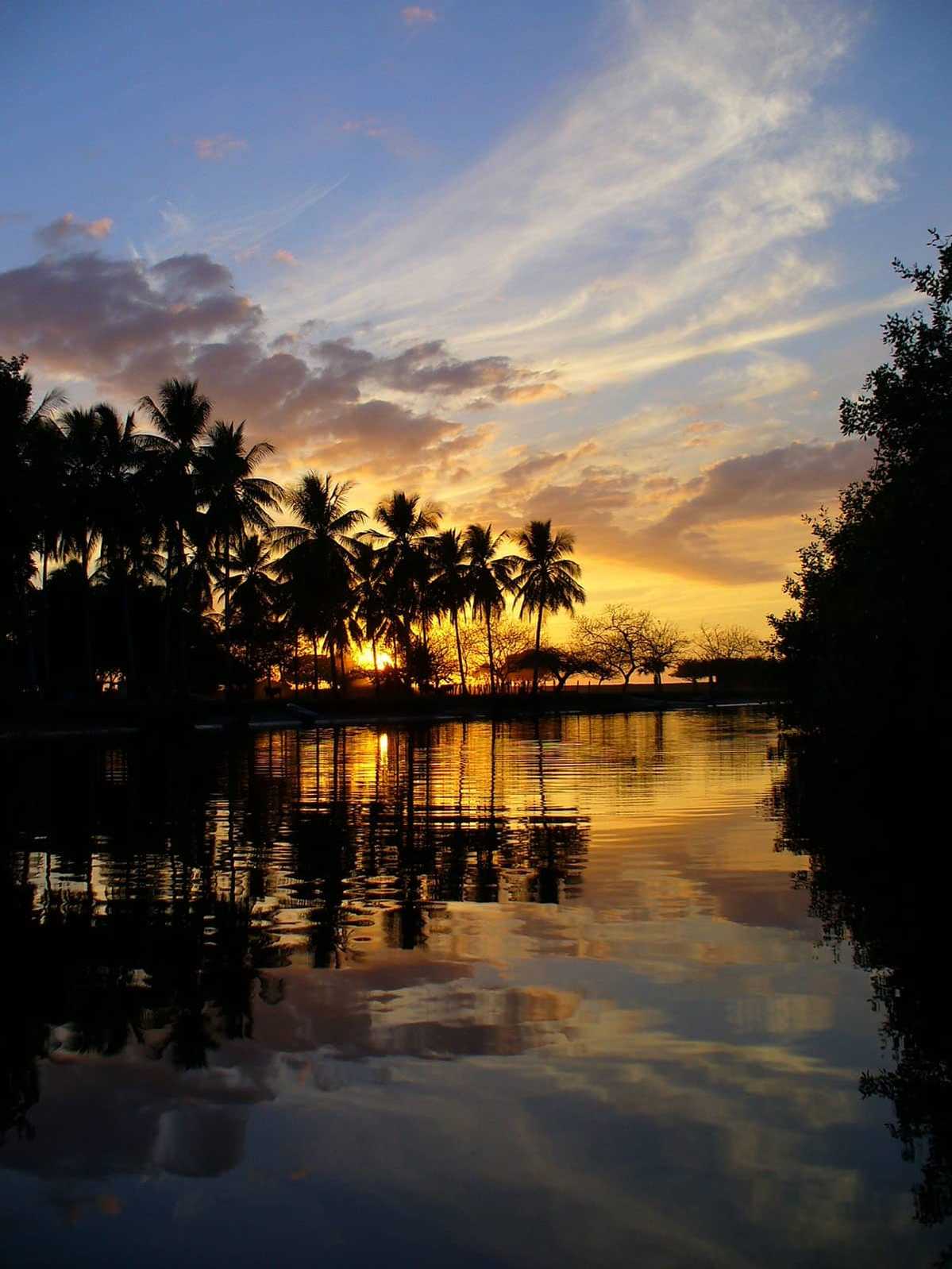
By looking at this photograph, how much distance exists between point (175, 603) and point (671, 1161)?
59.2 metres

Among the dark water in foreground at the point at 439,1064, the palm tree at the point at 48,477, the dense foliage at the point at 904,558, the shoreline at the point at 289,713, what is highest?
the palm tree at the point at 48,477

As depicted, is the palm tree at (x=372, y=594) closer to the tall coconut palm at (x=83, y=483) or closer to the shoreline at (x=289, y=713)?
the shoreline at (x=289, y=713)

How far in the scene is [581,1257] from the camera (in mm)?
3660

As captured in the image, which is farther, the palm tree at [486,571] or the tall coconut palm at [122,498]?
the palm tree at [486,571]

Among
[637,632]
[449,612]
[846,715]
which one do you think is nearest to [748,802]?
[846,715]

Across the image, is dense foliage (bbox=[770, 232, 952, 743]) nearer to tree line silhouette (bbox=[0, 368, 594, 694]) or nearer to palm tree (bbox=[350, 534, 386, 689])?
tree line silhouette (bbox=[0, 368, 594, 694])

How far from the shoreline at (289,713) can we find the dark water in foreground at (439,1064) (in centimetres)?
2676

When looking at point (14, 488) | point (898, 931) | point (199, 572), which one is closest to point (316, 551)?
point (199, 572)

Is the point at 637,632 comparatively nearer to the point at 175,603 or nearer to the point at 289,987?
the point at 175,603

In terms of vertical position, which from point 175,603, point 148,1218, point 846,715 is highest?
point 175,603

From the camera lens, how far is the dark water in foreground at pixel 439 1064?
12.8ft

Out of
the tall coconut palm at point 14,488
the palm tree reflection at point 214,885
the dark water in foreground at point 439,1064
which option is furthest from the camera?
the tall coconut palm at point 14,488

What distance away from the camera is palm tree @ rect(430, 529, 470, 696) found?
71.3m

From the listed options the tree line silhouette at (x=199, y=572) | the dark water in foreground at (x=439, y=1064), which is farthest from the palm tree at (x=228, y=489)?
the dark water in foreground at (x=439, y=1064)
